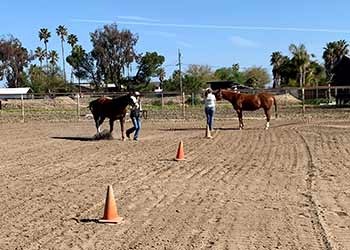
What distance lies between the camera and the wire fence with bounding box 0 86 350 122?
3397 centimetres

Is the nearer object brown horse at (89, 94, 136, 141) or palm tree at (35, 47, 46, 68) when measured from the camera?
brown horse at (89, 94, 136, 141)

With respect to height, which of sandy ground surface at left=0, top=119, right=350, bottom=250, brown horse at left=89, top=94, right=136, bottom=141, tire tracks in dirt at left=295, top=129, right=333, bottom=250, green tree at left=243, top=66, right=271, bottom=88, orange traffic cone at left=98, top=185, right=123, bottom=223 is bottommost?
tire tracks in dirt at left=295, top=129, right=333, bottom=250

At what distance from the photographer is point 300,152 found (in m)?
14.0

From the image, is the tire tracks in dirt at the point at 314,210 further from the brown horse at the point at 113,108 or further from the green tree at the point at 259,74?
the green tree at the point at 259,74

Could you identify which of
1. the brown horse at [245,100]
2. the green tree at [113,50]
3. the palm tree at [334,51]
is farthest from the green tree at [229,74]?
the brown horse at [245,100]

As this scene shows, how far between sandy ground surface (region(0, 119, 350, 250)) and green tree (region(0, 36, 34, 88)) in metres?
98.7

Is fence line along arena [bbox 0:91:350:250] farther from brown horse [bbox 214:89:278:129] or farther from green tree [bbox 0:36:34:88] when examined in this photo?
green tree [bbox 0:36:34:88]

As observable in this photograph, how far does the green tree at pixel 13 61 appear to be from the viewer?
108500 mm

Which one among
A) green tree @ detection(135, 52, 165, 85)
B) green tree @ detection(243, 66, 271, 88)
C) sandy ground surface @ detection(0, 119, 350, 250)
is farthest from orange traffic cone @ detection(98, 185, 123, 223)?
green tree @ detection(243, 66, 271, 88)

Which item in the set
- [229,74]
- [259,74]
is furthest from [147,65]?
[259,74]

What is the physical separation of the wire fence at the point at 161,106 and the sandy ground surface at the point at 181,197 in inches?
718

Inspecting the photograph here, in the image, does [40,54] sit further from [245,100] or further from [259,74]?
[245,100]

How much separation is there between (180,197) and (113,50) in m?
81.7

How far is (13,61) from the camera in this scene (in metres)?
109
